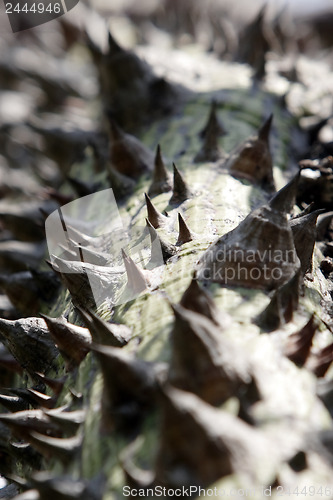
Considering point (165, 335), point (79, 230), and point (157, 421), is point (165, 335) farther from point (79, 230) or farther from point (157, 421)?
point (79, 230)

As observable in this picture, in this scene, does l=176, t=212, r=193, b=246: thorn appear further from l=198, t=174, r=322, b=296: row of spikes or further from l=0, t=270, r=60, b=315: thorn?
l=0, t=270, r=60, b=315: thorn

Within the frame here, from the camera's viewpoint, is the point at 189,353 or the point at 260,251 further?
the point at 260,251

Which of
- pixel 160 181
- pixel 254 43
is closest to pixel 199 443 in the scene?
pixel 160 181

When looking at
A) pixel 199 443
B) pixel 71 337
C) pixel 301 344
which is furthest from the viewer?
pixel 71 337

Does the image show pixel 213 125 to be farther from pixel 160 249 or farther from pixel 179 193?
pixel 160 249

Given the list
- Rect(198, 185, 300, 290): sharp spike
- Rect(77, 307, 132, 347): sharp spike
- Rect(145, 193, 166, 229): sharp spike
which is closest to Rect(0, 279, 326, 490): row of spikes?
Rect(77, 307, 132, 347): sharp spike

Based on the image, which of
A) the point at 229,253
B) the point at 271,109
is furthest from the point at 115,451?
the point at 271,109
